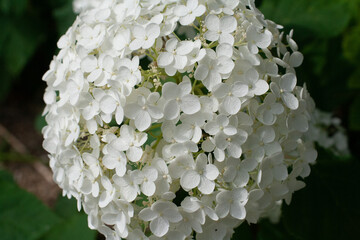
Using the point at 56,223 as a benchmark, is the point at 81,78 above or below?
above

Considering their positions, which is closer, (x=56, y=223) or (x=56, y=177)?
(x=56, y=177)

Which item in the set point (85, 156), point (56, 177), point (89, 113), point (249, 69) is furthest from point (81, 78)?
point (249, 69)

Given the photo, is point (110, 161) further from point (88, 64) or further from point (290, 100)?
point (290, 100)

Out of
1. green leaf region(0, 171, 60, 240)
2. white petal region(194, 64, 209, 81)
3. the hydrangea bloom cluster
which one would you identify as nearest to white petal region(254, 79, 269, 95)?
the hydrangea bloom cluster

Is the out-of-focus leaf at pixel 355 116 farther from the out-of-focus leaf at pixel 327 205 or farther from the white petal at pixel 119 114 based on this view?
the white petal at pixel 119 114

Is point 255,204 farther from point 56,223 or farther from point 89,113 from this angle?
point 56,223

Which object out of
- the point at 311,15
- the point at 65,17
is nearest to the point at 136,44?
the point at 311,15

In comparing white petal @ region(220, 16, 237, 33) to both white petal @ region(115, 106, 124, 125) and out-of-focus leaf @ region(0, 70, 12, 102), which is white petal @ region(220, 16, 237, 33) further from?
out-of-focus leaf @ region(0, 70, 12, 102)

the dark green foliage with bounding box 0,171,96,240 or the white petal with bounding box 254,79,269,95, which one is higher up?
the white petal with bounding box 254,79,269,95
